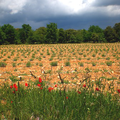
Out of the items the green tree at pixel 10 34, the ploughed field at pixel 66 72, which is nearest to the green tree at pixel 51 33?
the green tree at pixel 10 34

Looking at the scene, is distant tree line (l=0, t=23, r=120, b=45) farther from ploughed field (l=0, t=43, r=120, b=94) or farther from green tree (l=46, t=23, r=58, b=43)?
ploughed field (l=0, t=43, r=120, b=94)

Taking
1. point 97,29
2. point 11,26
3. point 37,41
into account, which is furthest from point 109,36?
point 11,26

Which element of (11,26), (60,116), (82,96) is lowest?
(60,116)

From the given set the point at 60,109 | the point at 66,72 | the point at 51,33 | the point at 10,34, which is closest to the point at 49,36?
the point at 51,33

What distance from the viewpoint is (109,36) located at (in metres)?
59.4

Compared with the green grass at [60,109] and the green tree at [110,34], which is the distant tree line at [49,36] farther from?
the green grass at [60,109]

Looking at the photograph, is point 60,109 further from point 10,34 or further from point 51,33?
point 10,34

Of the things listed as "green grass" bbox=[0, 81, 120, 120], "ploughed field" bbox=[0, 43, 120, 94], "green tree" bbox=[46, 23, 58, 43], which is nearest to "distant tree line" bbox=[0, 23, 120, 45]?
"green tree" bbox=[46, 23, 58, 43]

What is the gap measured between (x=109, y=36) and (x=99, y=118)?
62.8 metres

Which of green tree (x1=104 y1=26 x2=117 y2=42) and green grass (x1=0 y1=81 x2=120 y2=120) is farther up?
green tree (x1=104 y1=26 x2=117 y2=42)

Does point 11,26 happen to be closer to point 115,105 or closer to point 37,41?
point 37,41

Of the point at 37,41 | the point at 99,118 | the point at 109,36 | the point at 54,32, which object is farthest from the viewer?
the point at 109,36

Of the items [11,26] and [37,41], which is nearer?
[11,26]

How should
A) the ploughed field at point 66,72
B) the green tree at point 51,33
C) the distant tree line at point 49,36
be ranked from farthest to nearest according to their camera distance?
1. the distant tree line at point 49,36
2. the green tree at point 51,33
3. the ploughed field at point 66,72
